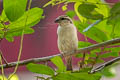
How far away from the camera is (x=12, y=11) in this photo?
1.24ft

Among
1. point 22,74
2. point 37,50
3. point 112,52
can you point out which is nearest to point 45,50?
point 37,50

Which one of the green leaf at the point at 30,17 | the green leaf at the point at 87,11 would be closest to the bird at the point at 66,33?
the green leaf at the point at 30,17

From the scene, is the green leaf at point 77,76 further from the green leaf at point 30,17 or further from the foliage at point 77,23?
the green leaf at point 30,17

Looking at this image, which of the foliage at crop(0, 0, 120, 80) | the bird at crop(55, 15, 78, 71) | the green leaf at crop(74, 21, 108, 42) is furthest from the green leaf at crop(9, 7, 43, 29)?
the bird at crop(55, 15, 78, 71)

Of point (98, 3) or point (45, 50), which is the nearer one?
point (98, 3)

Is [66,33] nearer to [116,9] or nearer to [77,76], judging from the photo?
[77,76]

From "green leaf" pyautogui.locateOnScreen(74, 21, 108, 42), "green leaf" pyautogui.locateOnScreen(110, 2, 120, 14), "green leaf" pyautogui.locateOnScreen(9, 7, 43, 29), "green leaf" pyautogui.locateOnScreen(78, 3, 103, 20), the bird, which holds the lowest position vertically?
the bird

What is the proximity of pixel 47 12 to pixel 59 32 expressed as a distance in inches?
15.1

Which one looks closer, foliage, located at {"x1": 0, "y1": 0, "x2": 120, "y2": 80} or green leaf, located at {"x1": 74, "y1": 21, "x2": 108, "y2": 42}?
foliage, located at {"x1": 0, "y1": 0, "x2": 120, "y2": 80}

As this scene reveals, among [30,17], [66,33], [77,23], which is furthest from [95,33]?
[66,33]

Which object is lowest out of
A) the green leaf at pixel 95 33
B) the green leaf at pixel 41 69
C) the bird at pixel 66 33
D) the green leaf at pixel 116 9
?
the bird at pixel 66 33

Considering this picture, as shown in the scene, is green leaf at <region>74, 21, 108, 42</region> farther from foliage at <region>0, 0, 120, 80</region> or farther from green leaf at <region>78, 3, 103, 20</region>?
green leaf at <region>78, 3, 103, 20</region>

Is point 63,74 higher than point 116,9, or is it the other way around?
point 116,9

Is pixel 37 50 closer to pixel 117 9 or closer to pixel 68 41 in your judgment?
pixel 68 41
